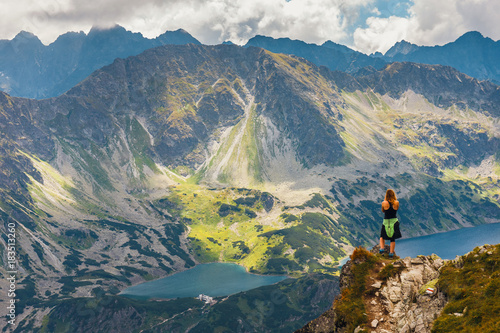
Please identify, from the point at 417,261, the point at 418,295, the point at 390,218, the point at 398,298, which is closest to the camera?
the point at 418,295

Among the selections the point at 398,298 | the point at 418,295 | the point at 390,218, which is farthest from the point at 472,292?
the point at 390,218

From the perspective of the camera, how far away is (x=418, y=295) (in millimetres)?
30562

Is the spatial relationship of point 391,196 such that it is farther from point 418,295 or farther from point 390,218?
point 418,295

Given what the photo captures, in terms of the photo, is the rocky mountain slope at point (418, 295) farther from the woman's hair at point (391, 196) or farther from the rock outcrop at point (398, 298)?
the woman's hair at point (391, 196)

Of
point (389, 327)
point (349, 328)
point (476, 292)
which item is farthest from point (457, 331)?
point (349, 328)

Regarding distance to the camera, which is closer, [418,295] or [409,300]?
[418,295]

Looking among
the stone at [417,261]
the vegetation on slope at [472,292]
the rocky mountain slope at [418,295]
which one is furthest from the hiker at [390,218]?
the vegetation on slope at [472,292]

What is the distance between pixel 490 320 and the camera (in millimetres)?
24453

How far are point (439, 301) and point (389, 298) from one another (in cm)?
422

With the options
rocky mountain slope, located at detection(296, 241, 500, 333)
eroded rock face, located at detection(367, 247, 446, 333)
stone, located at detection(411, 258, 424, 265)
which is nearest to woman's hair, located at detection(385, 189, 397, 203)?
rocky mountain slope, located at detection(296, 241, 500, 333)

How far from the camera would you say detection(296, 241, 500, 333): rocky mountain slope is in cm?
2633

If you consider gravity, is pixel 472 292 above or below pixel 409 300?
above

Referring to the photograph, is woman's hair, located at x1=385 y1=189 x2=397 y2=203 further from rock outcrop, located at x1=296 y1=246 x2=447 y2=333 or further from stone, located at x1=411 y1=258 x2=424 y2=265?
stone, located at x1=411 y1=258 x2=424 y2=265

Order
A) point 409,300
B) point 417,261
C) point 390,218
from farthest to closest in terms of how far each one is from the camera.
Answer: point 417,261 → point 390,218 → point 409,300
